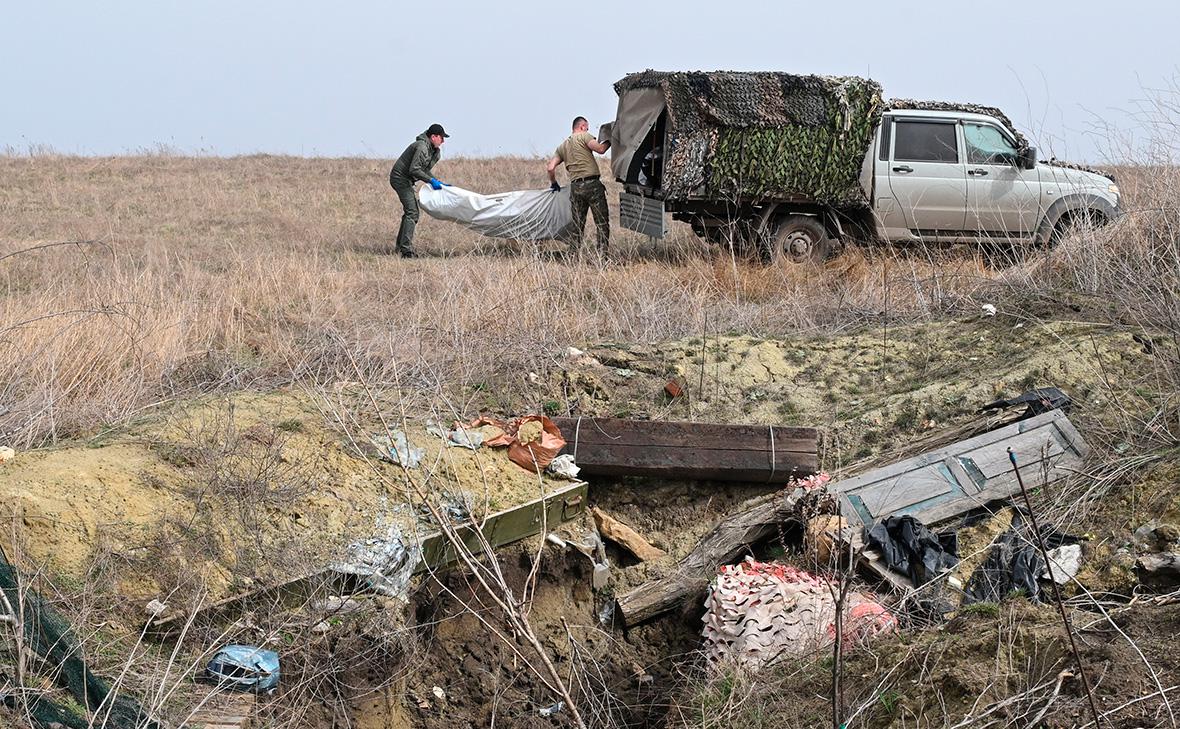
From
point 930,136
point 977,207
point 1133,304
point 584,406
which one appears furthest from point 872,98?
point 584,406

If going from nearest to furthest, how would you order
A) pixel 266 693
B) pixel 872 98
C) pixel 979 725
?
pixel 979 725
pixel 266 693
pixel 872 98

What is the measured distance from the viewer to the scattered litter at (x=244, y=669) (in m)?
3.83

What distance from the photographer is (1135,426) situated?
5.45m

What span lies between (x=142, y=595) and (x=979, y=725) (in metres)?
3.03

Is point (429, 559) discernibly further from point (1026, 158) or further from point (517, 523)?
point (1026, 158)

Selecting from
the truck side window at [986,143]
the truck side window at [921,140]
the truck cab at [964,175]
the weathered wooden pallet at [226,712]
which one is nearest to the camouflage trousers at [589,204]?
the truck cab at [964,175]

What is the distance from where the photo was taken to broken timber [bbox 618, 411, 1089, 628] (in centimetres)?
509

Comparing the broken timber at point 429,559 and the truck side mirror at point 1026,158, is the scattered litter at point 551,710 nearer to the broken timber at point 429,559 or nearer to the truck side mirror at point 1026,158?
the broken timber at point 429,559

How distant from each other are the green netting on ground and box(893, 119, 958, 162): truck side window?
937cm

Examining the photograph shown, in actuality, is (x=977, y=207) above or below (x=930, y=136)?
below

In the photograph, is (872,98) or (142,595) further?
(872,98)

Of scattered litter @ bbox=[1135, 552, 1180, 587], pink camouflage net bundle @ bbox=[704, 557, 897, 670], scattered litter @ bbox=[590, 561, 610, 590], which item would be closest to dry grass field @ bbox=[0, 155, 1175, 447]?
scattered litter @ bbox=[590, 561, 610, 590]

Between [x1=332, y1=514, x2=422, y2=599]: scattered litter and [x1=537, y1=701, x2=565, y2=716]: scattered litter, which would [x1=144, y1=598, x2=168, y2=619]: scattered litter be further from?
[x1=537, y1=701, x2=565, y2=716]: scattered litter

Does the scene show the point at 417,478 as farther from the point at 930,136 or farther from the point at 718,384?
the point at 930,136
